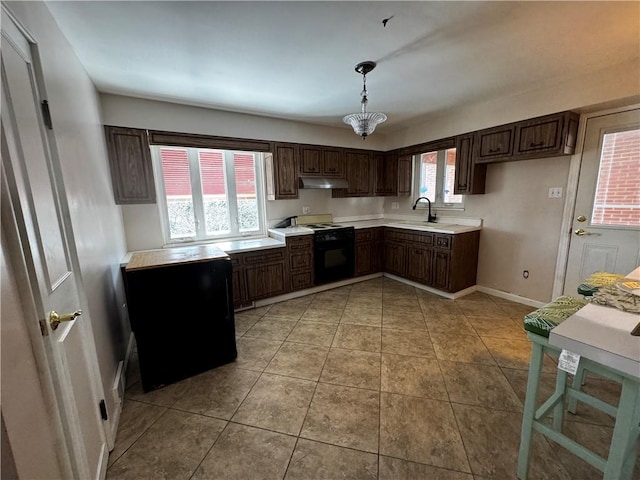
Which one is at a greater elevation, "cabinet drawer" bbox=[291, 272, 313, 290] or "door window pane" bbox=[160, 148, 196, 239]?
"door window pane" bbox=[160, 148, 196, 239]

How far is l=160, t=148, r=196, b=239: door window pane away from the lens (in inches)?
124

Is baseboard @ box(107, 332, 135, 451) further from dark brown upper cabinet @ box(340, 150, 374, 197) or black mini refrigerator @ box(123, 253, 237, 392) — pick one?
dark brown upper cabinet @ box(340, 150, 374, 197)

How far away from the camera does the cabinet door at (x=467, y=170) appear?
3340 millimetres

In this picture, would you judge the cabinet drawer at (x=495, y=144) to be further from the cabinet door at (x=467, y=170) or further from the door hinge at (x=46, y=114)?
the door hinge at (x=46, y=114)

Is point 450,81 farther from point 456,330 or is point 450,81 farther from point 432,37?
point 456,330

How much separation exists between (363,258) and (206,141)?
9.21 ft

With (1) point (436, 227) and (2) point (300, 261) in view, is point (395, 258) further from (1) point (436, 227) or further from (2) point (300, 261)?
(2) point (300, 261)

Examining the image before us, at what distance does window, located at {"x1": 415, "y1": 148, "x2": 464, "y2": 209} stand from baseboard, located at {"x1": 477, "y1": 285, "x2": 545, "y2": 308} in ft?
4.05

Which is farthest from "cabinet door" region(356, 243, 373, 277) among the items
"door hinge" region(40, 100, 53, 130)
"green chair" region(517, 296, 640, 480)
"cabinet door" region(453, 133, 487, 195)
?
"door hinge" region(40, 100, 53, 130)

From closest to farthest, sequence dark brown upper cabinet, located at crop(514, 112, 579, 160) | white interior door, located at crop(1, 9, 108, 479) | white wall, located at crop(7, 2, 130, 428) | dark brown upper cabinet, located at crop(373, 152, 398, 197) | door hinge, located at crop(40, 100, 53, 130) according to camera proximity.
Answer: white interior door, located at crop(1, 9, 108, 479), door hinge, located at crop(40, 100, 53, 130), white wall, located at crop(7, 2, 130, 428), dark brown upper cabinet, located at crop(514, 112, 579, 160), dark brown upper cabinet, located at crop(373, 152, 398, 197)

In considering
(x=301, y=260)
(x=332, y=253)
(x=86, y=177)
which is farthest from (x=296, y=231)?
(x=86, y=177)

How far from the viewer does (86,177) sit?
5.68 feet

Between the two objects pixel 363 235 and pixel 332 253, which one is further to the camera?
pixel 363 235

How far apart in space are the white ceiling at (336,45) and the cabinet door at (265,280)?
6.60 ft
